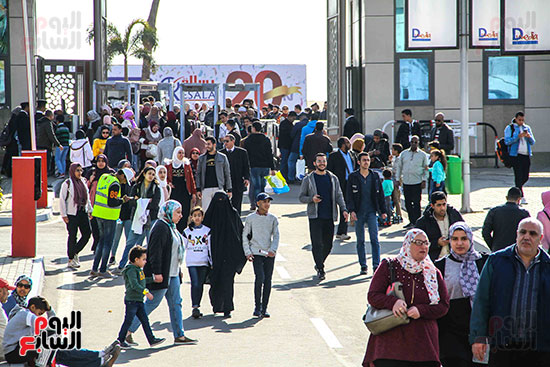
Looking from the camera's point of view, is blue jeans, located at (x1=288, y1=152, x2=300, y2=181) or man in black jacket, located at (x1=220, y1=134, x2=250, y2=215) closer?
man in black jacket, located at (x1=220, y1=134, x2=250, y2=215)

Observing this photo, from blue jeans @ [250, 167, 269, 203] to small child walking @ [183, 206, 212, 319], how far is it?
972cm

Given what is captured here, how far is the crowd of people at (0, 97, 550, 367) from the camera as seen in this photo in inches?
288

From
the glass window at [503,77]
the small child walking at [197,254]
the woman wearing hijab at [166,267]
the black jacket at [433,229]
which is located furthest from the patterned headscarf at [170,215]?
the glass window at [503,77]

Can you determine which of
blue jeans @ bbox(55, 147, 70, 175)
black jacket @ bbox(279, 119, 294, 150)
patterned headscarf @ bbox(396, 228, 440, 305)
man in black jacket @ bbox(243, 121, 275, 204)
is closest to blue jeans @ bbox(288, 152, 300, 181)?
black jacket @ bbox(279, 119, 294, 150)

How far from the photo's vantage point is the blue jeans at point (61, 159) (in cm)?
2709

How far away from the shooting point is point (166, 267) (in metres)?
11.0

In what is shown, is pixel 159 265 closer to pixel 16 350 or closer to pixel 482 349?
pixel 16 350

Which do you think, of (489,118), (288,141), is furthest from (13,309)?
(489,118)

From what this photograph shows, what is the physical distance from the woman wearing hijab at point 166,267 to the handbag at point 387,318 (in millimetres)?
3980

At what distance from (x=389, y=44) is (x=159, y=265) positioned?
2153cm

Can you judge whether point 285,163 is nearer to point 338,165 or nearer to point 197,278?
point 338,165

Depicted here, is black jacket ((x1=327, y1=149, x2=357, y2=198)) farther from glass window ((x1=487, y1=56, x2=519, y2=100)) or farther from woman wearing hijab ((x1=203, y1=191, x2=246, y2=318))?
glass window ((x1=487, y1=56, x2=519, y2=100))

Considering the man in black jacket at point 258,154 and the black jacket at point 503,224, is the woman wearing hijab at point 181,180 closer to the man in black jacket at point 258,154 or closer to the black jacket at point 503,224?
the man in black jacket at point 258,154

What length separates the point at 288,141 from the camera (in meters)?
27.2
